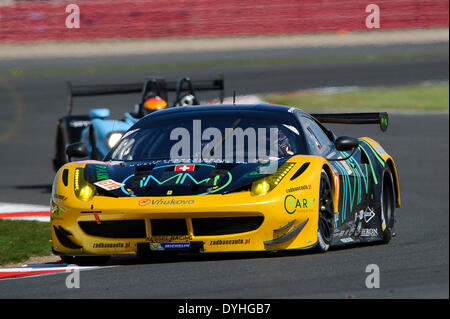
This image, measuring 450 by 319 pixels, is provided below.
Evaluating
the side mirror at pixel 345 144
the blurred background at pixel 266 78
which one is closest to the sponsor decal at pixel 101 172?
the blurred background at pixel 266 78

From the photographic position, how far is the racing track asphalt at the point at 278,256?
6.46 metres

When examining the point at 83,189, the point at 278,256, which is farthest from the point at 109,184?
the point at 278,256

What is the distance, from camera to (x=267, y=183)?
7.34 meters

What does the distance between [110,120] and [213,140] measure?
6.28 m

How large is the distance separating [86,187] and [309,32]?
31741 mm

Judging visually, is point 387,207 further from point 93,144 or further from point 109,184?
point 93,144

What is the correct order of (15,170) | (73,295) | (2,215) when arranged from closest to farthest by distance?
(73,295)
(2,215)
(15,170)

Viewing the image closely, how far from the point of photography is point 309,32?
3869 cm

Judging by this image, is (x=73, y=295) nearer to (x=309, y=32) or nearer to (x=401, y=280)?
(x=401, y=280)

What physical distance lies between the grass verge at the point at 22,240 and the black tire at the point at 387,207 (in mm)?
2855

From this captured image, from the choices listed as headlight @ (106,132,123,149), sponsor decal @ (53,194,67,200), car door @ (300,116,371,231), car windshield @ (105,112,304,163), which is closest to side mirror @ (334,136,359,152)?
car door @ (300,116,371,231)

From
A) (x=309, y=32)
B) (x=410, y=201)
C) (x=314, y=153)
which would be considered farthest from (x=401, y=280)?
(x=309, y=32)
